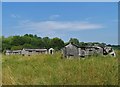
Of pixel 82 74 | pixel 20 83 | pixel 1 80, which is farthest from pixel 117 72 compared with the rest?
pixel 1 80

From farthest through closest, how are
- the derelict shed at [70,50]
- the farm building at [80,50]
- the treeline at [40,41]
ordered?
the derelict shed at [70,50], the farm building at [80,50], the treeline at [40,41]

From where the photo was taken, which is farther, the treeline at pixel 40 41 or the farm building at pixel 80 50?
the farm building at pixel 80 50

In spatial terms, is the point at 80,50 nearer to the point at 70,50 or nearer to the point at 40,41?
the point at 70,50

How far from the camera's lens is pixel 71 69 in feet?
16.0

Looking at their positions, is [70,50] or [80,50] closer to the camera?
[70,50]

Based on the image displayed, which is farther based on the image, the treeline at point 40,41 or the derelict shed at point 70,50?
the derelict shed at point 70,50

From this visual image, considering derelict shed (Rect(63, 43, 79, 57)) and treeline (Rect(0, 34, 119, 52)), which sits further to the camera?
derelict shed (Rect(63, 43, 79, 57))

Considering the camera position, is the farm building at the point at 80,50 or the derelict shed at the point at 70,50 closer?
the farm building at the point at 80,50

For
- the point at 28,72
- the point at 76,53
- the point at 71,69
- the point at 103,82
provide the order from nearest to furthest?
the point at 103,82
the point at 71,69
the point at 28,72
the point at 76,53

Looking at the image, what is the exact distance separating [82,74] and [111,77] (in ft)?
1.82

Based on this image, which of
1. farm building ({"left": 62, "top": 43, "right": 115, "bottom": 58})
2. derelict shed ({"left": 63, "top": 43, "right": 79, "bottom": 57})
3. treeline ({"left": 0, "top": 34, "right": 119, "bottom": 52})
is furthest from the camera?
derelict shed ({"left": 63, "top": 43, "right": 79, "bottom": 57})

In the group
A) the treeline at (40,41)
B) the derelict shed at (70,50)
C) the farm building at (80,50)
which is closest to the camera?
the treeline at (40,41)

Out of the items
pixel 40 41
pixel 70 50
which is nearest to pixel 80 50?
pixel 70 50

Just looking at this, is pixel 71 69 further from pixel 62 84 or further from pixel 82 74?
pixel 62 84
